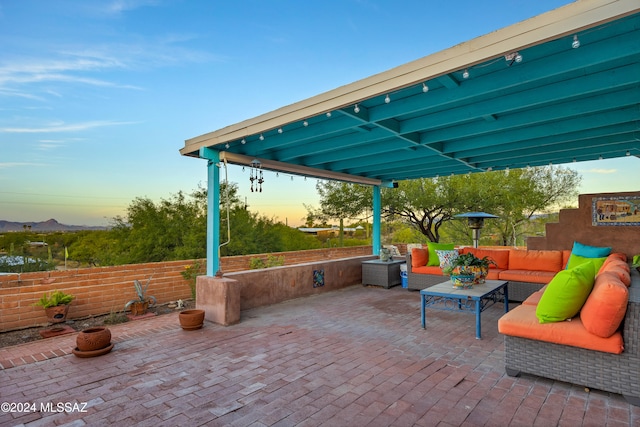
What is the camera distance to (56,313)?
456cm

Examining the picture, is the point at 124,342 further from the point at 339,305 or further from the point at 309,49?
the point at 309,49

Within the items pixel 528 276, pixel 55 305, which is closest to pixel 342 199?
pixel 528 276

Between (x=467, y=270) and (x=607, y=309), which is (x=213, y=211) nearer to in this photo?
(x=467, y=270)

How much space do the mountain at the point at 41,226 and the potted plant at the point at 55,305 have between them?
330 centimetres

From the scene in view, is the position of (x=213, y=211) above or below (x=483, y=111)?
below

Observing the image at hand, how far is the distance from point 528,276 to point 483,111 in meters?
3.15

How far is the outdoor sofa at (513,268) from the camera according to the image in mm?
5418

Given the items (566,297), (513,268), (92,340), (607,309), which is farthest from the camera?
(513,268)

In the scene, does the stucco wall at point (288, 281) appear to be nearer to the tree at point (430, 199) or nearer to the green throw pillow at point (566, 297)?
the green throw pillow at point (566, 297)

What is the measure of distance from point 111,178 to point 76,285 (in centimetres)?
359

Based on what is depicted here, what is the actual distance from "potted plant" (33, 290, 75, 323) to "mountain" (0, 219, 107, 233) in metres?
3.30

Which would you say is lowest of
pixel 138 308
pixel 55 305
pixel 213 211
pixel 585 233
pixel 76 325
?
pixel 76 325

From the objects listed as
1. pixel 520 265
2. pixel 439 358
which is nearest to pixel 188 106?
pixel 439 358

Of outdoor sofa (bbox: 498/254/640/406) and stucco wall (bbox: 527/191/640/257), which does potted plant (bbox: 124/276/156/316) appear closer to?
outdoor sofa (bbox: 498/254/640/406)
